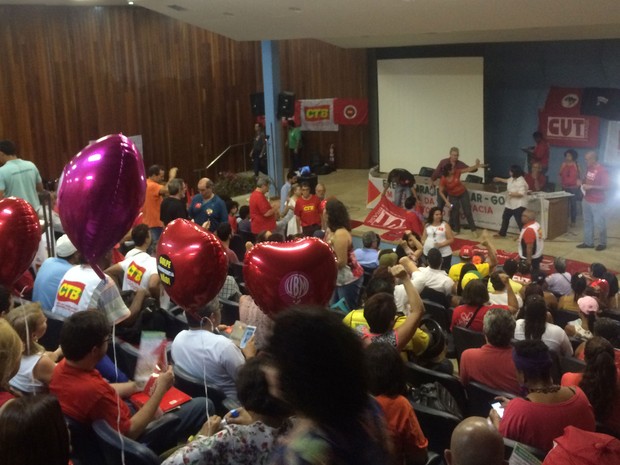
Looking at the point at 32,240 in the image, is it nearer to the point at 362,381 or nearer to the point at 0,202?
the point at 0,202

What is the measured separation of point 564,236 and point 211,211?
17.4ft

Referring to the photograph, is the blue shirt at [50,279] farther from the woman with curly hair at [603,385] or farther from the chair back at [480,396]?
the woman with curly hair at [603,385]

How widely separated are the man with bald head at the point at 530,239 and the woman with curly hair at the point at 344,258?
258cm

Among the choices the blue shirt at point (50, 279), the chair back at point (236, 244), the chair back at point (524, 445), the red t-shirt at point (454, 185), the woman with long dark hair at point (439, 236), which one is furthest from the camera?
the red t-shirt at point (454, 185)

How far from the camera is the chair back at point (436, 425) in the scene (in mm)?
3320

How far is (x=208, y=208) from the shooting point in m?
7.81

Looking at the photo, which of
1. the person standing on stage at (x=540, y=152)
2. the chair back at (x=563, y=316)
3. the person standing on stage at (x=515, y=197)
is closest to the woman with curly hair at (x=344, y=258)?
the chair back at (x=563, y=316)

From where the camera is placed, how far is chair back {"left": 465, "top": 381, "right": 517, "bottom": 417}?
12.2 feet

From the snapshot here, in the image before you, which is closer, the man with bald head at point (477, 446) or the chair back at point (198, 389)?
the man with bald head at point (477, 446)

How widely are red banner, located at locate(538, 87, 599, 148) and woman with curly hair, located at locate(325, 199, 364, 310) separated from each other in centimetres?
745

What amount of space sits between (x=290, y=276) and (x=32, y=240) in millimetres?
A: 1606

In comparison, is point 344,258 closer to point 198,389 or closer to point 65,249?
point 65,249

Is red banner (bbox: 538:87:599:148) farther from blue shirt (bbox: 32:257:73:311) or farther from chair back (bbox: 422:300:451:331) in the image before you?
blue shirt (bbox: 32:257:73:311)

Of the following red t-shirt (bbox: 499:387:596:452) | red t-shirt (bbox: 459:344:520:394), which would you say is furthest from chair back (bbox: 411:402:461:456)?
red t-shirt (bbox: 459:344:520:394)
